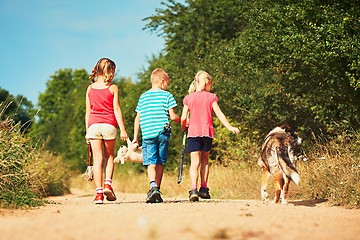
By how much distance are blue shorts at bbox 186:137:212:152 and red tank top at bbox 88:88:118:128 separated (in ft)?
4.97

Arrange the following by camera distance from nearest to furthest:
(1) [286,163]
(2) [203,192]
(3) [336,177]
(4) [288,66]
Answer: (1) [286,163] < (2) [203,192] < (3) [336,177] < (4) [288,66]

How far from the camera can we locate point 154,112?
37.4 ft

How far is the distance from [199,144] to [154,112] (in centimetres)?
107

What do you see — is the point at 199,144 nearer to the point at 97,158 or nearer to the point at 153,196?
the point at 153,196

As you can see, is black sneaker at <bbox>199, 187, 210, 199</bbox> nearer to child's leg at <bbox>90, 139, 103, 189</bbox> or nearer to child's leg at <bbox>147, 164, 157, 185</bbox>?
child's leg at <bbox>147, 164, 157, 185</bbox>

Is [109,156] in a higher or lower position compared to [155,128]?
lower

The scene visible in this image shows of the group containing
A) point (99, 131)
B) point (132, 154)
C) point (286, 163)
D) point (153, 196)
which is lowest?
point (153, 196)

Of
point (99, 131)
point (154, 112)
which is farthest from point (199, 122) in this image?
point (99, 131)

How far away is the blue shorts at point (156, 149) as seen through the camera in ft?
37.2

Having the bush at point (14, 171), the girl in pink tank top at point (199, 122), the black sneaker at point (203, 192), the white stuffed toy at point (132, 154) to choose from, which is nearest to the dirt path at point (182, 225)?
the bush at point (14, 171)

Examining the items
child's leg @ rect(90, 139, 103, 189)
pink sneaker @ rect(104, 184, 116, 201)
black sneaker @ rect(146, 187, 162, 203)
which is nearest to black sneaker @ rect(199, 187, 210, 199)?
black sneaker @ rect(146, 187, 162, 203)

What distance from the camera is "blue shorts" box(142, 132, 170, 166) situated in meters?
11.3

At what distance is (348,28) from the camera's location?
592 inches

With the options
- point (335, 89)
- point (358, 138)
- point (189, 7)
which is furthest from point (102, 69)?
point (189, 7)
